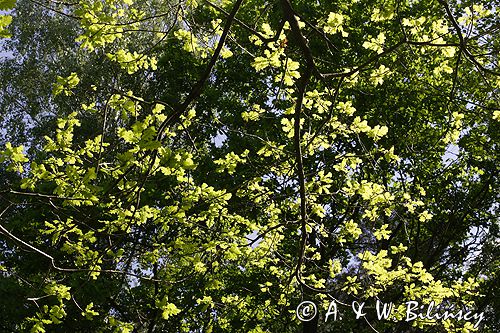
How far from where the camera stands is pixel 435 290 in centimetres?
545

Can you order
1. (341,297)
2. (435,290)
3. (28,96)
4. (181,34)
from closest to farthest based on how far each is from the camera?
(181,34) < (435,290) < (341,297) < (28,96)

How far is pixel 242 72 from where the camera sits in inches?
459

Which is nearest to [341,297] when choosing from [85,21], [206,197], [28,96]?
[206,197]

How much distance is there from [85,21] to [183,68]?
29.4 feet

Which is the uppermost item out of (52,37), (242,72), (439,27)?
(52,37)

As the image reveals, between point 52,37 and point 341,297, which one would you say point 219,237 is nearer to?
point 341,297

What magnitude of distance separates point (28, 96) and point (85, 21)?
14.9 m

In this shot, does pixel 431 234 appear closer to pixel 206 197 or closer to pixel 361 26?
pixel 361 26

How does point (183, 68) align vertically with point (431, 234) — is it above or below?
above

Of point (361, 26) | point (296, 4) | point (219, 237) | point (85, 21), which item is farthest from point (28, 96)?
point (85, 21)

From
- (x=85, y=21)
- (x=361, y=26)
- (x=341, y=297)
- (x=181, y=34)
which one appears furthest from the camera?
(x=341, y=297)

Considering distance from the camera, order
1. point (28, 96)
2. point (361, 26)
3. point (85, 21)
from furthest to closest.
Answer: point (28, 96) → point (361, 26) → point (85, 21)

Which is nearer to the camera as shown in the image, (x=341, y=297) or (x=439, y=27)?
(x=439, y=27)

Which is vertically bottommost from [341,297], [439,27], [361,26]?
[439,27]
